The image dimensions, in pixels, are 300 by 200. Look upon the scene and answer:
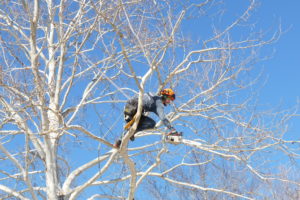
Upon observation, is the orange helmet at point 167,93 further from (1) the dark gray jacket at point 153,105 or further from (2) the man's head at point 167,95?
(1) the dark gray jacket at point 153,105

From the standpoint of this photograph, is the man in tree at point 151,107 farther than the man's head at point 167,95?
No

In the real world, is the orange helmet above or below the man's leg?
above

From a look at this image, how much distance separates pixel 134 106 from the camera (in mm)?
5926

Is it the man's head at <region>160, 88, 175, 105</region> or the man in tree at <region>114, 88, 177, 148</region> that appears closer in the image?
the man in tree at <region>114, 88, 177, 148</region>

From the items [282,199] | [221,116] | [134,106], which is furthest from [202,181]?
[134,106]

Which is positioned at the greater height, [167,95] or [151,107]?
[167,95]

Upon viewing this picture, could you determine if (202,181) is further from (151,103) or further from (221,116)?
(151,103)

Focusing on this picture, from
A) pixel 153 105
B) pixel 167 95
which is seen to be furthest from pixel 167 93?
pixel 153 105

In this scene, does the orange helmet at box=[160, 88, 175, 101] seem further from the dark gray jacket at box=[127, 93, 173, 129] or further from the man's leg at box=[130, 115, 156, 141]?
the man's leg at box=[130, 115, 156, 141]

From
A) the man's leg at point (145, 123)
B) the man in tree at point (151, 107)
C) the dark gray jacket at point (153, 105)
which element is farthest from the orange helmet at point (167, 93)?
the man's leg at point (145, 123)

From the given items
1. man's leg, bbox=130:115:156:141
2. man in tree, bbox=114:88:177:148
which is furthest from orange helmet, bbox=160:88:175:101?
man's leg, bbox=130:115:156:141

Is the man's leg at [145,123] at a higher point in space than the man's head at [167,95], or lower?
lower

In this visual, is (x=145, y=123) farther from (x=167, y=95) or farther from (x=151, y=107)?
(x=167, y=95)

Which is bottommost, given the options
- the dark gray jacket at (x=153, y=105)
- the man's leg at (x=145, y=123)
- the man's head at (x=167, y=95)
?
the man's leg at (x=145, y=123)
